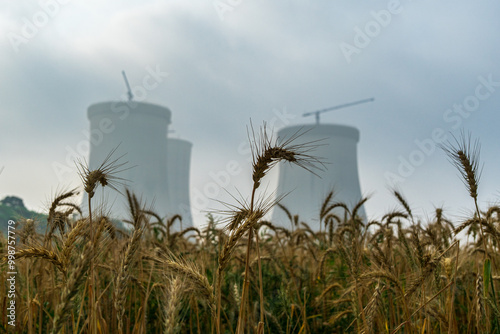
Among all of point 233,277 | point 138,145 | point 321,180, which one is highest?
point 138,145

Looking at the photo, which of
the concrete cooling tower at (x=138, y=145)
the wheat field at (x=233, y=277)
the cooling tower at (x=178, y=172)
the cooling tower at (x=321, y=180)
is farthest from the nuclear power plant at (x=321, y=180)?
the wheat field at (x=233, y=277)

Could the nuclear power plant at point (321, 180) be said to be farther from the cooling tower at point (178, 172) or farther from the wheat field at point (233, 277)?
the wheat field at point (233, 277)

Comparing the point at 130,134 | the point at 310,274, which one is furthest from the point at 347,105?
the point at 310,274

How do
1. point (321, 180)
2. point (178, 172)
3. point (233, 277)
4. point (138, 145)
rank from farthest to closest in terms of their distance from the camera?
point (178, 172) < point (321, 180) < point (138, 145) < point (233, 277)

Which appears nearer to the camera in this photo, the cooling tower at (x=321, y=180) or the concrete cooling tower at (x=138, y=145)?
the concrete cooling tower at (x=138, y=145)

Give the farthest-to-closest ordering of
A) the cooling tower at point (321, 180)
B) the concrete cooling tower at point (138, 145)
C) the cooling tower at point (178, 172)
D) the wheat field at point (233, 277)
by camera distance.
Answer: the cooling tower at point (178, 172)
the cooling tower at point (321, 180)
the concrete cooling tower at point (138, 145)
the wheat field at point (233, 277)

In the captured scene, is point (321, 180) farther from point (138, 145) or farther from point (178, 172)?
point (178, 172)

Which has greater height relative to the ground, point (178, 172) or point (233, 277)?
point (178, 172)

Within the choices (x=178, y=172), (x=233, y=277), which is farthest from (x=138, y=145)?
(x=233, y=277)

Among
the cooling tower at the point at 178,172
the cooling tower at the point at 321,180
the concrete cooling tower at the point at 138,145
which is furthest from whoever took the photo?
the cooling tower at the point at 178,172

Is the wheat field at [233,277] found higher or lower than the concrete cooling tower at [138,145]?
lower

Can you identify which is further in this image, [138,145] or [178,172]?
[178,172]

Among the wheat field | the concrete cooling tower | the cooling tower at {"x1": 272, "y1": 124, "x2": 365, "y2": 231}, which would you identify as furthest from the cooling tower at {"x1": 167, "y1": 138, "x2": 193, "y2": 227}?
the wheat field

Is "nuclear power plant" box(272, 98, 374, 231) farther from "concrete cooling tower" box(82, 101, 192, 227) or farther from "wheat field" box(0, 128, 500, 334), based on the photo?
"wheat field" box(0, 128, 500, 334)
